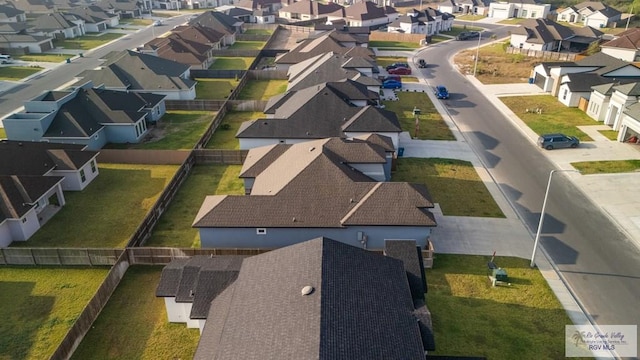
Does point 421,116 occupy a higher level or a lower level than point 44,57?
lower

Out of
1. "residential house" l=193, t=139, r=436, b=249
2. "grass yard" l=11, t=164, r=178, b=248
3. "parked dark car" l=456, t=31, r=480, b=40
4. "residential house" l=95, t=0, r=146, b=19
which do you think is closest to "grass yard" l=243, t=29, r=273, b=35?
"residential house" l=95, t=0, r=146, b=19

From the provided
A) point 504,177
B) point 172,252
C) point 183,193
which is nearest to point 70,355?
point 172,252

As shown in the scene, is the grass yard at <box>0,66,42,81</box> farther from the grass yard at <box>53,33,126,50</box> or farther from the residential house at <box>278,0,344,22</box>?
the residential house at <box>278,0,344,22</box>

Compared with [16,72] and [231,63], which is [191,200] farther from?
[16,72]

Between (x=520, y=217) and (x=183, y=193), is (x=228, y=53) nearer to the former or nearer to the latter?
(x=183, y=193)

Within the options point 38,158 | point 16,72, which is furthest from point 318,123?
point 16,72

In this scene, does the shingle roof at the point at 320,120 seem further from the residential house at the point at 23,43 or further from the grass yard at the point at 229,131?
the residential house at the point at 23,43

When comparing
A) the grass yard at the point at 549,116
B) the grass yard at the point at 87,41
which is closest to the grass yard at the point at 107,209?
the grass yard at the point at 549,116
